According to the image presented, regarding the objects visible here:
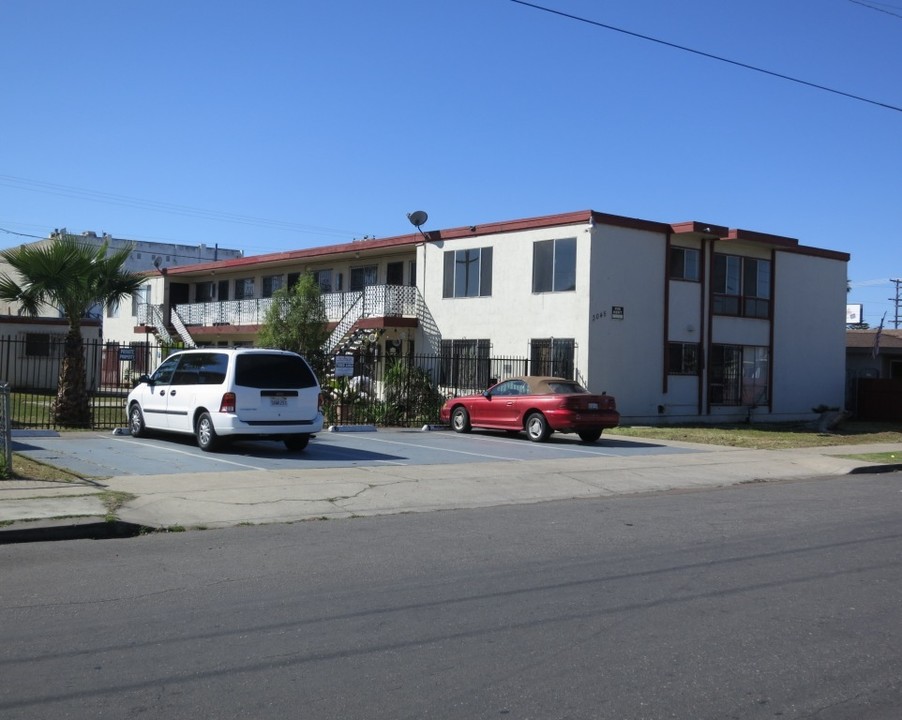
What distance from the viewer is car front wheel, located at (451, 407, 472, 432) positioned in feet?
76.9

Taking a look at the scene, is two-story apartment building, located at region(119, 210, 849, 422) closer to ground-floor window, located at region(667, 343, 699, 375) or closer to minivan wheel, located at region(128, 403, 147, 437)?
ground-floor window, located at region(667, 343, 699, 375)

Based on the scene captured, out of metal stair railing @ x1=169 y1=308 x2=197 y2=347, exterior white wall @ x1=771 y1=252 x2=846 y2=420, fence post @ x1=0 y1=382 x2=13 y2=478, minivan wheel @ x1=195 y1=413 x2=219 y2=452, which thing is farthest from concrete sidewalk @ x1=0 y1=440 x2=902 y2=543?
metal stair railing @ x1=169 y1=308 x2=197 y2=347

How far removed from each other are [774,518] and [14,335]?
34.8 m

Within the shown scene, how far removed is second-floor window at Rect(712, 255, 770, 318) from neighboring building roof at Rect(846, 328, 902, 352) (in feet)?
28.0

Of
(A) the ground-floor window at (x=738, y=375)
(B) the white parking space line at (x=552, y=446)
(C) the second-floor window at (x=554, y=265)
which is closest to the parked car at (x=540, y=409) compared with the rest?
(B) the white parking space line at (x=552, y=446)

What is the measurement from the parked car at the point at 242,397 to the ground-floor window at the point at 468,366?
41.6ft

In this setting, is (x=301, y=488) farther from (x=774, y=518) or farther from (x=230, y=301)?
(x=230, y=301)

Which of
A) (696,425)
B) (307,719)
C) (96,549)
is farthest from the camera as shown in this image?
(696,425)

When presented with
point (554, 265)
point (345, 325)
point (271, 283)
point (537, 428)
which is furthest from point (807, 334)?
point (271, 283)

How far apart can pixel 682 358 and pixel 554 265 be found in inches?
208

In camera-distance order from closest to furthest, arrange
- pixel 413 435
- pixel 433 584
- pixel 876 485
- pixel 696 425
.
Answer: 1. pixel 433 584
2. pixel 876 485
3. pixel 413 435
4. pixel 696 425

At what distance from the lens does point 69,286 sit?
20312 mm

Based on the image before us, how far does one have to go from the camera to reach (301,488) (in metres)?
12.8

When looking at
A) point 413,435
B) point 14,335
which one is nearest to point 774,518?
point 413,435
